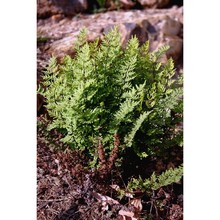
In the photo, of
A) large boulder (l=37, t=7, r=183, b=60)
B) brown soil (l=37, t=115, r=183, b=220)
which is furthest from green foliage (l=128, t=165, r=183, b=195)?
large boulder (l=37, t=7, r=183, b=60)

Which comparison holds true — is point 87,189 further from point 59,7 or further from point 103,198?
point 59,7

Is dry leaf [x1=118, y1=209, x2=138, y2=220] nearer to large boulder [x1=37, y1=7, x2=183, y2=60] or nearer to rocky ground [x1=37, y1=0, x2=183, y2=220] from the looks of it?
rocky ground [x1=37, y1=0, x2=183, y2=220]

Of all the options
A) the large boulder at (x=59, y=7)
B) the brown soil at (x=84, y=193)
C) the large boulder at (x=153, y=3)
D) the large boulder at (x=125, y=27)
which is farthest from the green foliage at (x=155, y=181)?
the large boulder at (x=153, y=3)
